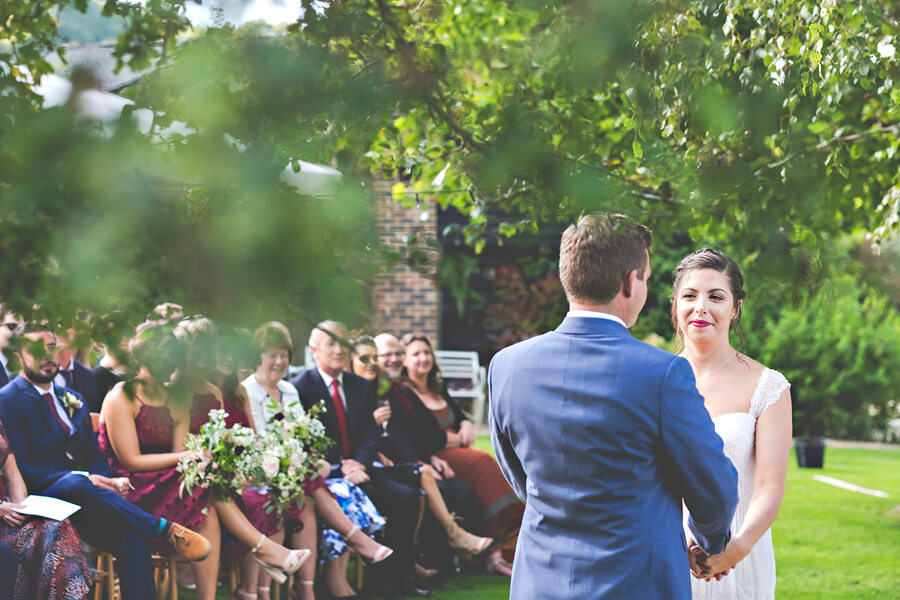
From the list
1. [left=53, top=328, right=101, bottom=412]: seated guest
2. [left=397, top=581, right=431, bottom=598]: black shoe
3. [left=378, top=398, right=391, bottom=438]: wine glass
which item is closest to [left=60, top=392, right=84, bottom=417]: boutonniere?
[left=53, top=328, right=101, bottom=412]: seated guest

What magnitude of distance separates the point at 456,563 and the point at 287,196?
20.6 ft

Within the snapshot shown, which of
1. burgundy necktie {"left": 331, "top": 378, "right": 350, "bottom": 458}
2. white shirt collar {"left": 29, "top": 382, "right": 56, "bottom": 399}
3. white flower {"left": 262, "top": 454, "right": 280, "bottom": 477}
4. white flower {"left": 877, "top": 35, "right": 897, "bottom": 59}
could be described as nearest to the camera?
white flower {"left": 877, "top": 35, "right": 897, "bottom": 59}

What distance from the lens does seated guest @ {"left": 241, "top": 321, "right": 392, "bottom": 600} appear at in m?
5.88

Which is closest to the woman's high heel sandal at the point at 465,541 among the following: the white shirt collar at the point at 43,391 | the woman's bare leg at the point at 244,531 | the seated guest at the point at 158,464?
the woman's bare leg at the point at 244,531

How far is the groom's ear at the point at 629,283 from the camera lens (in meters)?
2.40

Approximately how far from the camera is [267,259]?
921mm

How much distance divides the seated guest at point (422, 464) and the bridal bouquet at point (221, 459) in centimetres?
135

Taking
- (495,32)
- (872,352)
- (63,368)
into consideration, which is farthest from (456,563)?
(872,352)

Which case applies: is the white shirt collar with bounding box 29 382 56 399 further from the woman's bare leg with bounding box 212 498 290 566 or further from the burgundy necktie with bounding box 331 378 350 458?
the burgundy necktie with bounding box 331 378 350 458

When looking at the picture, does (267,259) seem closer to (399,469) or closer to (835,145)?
(835,145)

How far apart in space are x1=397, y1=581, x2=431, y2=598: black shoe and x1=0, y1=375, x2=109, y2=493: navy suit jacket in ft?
7.95

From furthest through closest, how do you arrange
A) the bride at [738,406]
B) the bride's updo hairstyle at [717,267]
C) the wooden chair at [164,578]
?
1. the wooden chair at [164,578]
2. the bride's updo hairstyle at [717,267]
3. the bride at [738,406]

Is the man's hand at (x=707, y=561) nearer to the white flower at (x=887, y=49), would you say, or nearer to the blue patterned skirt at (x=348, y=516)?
the white flower at (x=887, y=49)

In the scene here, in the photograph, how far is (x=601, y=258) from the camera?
2.34 metres
